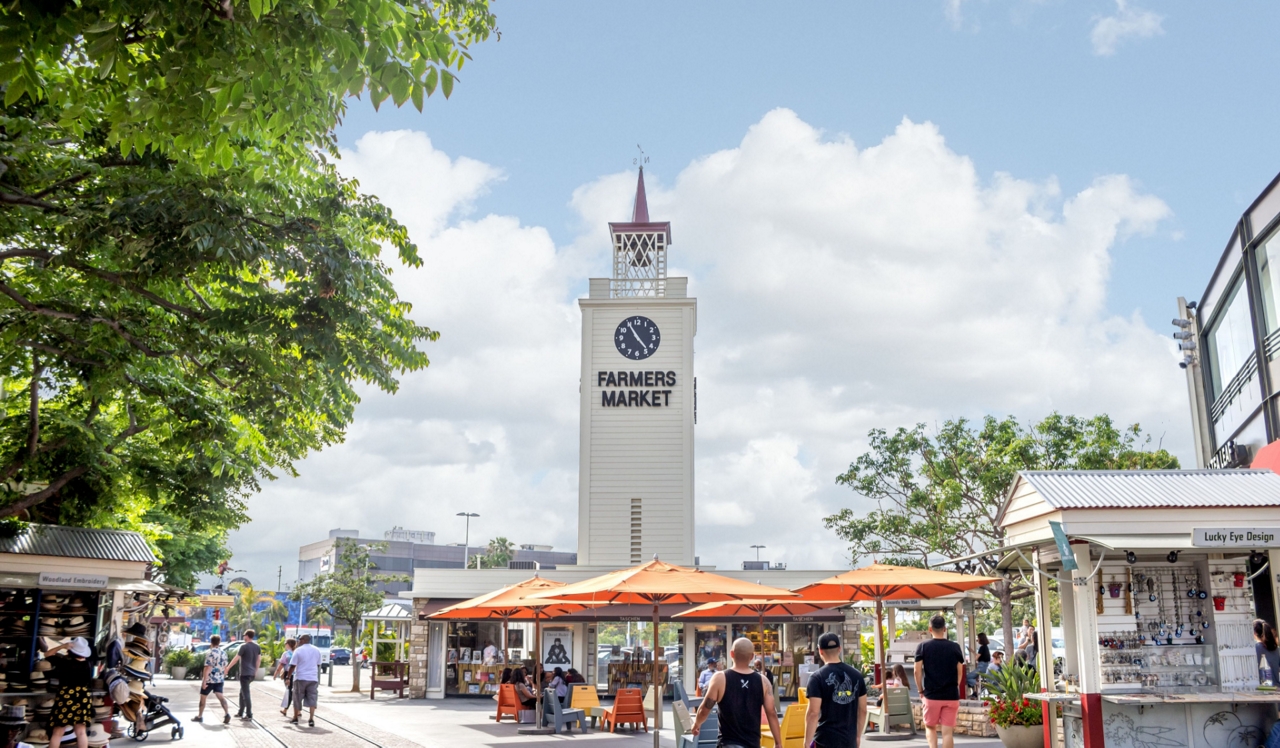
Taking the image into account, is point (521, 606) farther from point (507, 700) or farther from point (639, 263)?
point (639, 263)

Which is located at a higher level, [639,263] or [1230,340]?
[639,263]

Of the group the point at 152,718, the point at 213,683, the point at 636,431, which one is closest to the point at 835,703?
the point at 152,718

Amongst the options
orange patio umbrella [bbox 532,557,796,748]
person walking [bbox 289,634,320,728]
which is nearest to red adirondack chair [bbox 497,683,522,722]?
person walking [bbox 289,634,320,728]

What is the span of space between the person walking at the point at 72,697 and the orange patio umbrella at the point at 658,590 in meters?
5.49

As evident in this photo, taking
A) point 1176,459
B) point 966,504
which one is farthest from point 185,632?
point 1176,459

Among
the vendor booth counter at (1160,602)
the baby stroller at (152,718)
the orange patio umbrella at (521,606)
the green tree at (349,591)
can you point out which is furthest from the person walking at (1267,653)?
the green tree at (349,591)

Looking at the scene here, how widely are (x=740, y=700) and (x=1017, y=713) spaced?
698cm

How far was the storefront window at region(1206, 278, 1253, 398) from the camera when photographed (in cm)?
1920

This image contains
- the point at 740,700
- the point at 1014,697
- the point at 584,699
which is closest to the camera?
the point at 740,700

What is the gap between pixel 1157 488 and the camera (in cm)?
1162

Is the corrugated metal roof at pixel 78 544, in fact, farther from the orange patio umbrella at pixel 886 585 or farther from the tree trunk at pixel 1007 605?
the tree trunk at pixel 1007 605

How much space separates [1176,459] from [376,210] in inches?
988

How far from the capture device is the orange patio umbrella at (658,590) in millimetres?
12914

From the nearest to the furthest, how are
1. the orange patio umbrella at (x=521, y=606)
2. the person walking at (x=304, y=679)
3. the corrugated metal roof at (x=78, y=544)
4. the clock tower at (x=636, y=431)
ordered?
the corrugated metal roof at (x=78, y=544) < the orange patio umbrella at (x=521, y=606) < the person walking at (x=304, y=679) < the clock tower at (x=636, y=431)
